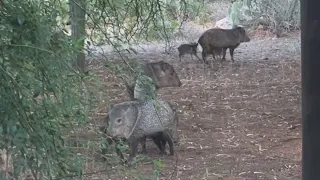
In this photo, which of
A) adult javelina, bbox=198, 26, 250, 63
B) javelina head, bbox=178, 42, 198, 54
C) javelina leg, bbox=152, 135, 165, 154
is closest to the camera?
javelina leg, bbox=152, 135, 165, 154

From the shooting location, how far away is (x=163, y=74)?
756 cm

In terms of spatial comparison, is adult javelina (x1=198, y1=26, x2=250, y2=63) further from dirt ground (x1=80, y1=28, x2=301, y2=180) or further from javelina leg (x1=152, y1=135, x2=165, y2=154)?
javelina leg (x1=152, y1=135, x2=165, y2=154)

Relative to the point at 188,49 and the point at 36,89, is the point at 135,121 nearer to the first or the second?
the point at 36,89

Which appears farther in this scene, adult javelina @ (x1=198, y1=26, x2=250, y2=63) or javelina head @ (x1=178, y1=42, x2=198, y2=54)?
adult javelina @ (x1=198, y1=26, x2=250, y2=63)

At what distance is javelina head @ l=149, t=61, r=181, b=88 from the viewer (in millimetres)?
7242

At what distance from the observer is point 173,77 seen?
7820 mm

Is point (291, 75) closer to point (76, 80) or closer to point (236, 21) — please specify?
point (236, 21)

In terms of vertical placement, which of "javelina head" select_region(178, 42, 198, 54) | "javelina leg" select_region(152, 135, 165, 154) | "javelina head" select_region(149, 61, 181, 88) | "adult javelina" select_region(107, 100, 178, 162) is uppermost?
"javelina head" select_region(178, 42, 198, 54)

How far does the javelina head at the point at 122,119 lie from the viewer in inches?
207

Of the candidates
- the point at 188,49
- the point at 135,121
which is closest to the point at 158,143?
the point at 135,121

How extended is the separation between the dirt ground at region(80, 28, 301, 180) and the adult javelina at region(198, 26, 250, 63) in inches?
10.7

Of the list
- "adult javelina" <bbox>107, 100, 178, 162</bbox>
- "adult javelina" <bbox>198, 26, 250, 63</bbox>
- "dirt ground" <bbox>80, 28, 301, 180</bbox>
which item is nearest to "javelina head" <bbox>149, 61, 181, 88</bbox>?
"dirt ground" <bbox>80, 28, 301, 180</bbox>

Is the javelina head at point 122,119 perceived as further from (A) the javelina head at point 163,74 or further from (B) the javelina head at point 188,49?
(B) the javelina head at point 188,49

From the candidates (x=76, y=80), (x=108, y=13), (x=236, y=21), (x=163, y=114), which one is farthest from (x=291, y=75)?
(x=76, y=80)
